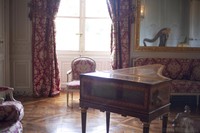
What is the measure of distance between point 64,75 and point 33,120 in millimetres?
2278

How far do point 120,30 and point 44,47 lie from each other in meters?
1.49

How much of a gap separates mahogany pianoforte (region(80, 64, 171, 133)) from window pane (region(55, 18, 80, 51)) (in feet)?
11.3

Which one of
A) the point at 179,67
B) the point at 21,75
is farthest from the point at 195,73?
the point at 21,75

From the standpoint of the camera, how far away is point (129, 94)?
2.63 m

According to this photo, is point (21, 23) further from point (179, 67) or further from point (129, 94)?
point (129, 94)

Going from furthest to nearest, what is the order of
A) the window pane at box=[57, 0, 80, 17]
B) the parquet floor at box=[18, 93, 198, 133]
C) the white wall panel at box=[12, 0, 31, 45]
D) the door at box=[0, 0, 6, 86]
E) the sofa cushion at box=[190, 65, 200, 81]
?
1. the window pane at box=[57, 0, 80, 17]
2. the white wall panel at box=[12, 0, 31, 45]
3. the sofa cushion at box=[190, 65, 200, 81]
4. the door at box=[0, 0, 6, 86]
5. the parquet floor at box=[18, 93, 198, 133]

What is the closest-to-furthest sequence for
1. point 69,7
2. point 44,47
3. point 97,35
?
point 44,47 → point 69,7 → point 97,35

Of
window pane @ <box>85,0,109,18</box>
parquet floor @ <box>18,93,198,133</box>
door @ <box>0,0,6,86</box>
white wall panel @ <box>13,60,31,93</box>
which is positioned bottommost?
parquet floor @ <box>18,93,198,133</box>

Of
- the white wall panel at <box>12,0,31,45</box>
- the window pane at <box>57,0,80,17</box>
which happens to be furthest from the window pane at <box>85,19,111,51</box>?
the white wall panel at <box>12,0,31,45</box>

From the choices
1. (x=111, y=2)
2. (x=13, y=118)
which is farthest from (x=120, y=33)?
(x=13, y=118)

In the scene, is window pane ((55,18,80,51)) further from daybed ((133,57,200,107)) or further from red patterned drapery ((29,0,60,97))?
daybed ((133,57,200,107))

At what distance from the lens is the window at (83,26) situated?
6.25m

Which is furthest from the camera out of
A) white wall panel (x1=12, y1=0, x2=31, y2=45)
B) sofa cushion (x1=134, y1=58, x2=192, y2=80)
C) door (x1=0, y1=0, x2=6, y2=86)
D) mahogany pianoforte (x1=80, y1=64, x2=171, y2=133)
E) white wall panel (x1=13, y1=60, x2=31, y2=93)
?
white wall panel (x1=13, y1=60, x2=31, y2=93)

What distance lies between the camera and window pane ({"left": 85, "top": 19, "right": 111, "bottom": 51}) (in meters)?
6.32
